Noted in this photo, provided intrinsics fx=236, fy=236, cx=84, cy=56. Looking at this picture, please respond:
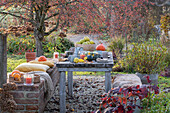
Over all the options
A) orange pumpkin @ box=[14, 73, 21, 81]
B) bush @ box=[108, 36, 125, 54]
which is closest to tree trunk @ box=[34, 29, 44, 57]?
bush @ box=[108, 36, 125, 54]

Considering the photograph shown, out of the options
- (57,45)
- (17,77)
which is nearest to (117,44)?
(57,45)

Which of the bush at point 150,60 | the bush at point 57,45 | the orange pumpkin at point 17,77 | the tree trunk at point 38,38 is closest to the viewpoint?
the orange pumpkin at point 17,77

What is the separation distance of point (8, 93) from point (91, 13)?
2.70 meters

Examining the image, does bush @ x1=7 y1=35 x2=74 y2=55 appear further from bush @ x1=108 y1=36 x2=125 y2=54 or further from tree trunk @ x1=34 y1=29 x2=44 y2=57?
tree trunk @ x1=34 y1=29 x2=44 y2=57

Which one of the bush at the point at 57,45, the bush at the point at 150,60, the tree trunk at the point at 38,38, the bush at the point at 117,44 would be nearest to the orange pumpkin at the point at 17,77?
the bush at the point at 150,60

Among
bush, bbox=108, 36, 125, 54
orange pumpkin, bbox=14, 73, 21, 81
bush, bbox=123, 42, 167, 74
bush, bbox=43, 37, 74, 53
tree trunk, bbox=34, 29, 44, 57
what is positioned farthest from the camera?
bush, bbox=43, 37, 74, 53

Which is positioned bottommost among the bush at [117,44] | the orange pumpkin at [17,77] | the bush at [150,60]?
the orange pumpkin at [17,77]

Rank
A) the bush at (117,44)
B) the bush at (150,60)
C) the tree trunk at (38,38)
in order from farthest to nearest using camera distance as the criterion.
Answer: the bush at (117,44)
the tree trunk at (38,38)
the bush at (150,60)

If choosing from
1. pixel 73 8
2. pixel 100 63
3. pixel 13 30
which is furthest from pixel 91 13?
pixel 13 30

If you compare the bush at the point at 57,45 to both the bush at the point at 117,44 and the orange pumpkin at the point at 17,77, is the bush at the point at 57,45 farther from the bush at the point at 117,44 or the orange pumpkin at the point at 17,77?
the orange pumpkin at the point at 17,77

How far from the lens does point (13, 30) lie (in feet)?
20.4

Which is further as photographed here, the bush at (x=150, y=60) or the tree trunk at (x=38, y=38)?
the tree trunk at (x=38, y=38)

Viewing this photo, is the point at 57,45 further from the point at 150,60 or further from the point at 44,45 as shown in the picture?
the point at 150,60

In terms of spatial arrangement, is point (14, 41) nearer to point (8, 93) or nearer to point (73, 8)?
point (73, 8)
